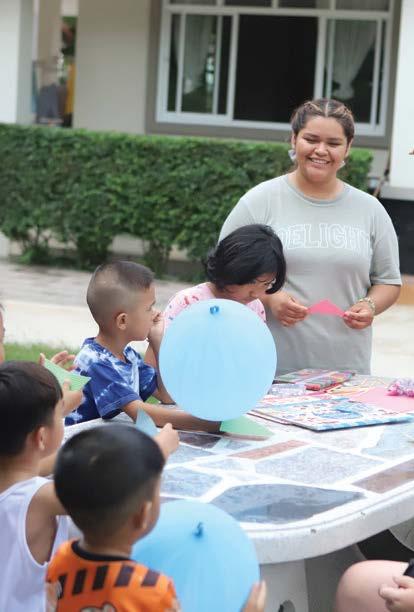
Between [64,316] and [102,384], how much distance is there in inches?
250

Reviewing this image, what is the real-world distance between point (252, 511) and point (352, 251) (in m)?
1.76

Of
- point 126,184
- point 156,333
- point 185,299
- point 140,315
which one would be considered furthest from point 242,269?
point 126,184

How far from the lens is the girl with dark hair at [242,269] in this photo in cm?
355

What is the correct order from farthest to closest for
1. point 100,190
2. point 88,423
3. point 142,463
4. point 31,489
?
point 100,190 < point 88,423 < point 31,489 < point 142,463

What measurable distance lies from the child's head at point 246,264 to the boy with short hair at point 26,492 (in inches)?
49.0

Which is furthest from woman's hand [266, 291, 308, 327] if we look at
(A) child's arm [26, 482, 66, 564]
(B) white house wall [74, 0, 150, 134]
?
→ (B) white house wall [74, 0, 150, 134]

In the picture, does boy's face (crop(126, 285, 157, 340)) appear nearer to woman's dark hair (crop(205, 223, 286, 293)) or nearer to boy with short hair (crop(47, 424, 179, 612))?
woman's dark hair (crop(205, 223, 286, 293))

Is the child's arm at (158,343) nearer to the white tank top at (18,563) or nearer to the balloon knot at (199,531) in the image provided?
the white tank top at (18,563)

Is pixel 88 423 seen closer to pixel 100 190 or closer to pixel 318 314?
pixel 318 314

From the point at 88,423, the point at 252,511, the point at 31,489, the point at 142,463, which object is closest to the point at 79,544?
the point at 142,463

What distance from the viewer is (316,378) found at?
4.01 m

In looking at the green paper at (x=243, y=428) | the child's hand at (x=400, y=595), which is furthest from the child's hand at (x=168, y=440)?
the child's hand at (x=400, y=595)

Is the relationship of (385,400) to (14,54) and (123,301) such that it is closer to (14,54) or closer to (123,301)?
(123,301)

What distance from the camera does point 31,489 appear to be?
7.75 feet
